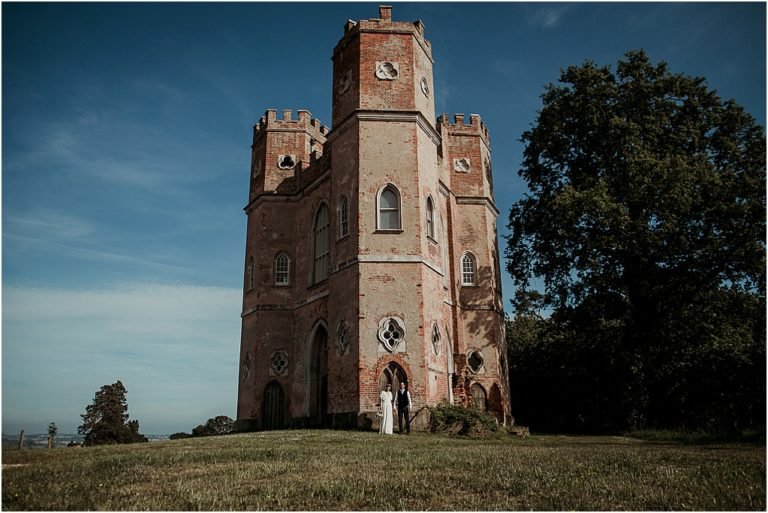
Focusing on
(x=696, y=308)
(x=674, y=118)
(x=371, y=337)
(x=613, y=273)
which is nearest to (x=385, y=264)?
(x=371, y=337)

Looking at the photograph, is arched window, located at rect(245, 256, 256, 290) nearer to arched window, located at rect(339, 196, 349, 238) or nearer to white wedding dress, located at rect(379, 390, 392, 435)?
arched window, located at rect(339, 196, 349, 238)

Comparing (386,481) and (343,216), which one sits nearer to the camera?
(386,481)

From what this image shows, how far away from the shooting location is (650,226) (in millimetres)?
22781

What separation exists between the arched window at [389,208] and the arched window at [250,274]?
8.81m

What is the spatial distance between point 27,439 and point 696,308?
29.6 m

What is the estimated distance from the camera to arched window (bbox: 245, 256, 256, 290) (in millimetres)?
27842

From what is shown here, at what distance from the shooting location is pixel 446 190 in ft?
88.0

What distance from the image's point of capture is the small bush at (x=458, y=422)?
60.1 ft

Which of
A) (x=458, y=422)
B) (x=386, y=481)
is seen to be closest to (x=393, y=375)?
(x=458, y=422)

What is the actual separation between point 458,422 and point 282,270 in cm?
1215

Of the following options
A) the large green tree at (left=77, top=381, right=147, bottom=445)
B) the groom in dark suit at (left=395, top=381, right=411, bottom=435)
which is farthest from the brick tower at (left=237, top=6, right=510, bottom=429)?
the large green tree at (left=77, top=381, right=147, bottom=445)

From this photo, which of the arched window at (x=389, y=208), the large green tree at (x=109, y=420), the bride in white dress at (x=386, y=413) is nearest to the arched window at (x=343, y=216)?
the arched window at (x=389, y=208)

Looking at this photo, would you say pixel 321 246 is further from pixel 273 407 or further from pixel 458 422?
pixel 458 422

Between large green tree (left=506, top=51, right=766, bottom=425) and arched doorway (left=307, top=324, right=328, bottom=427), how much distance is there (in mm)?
9619
